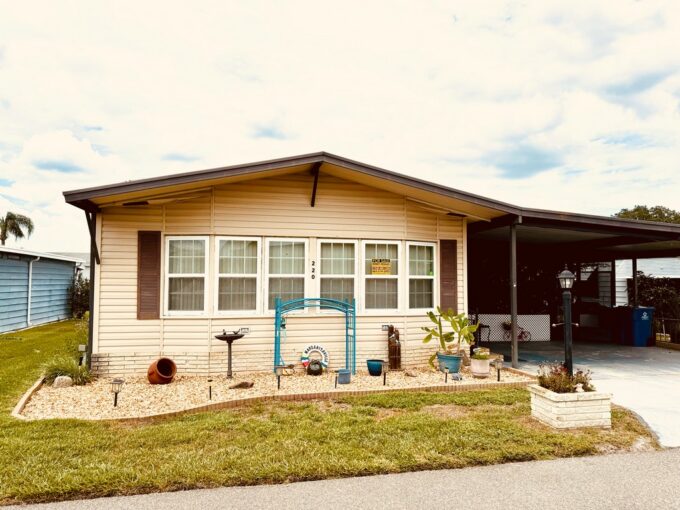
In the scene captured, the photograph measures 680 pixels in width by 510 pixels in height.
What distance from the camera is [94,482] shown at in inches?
134

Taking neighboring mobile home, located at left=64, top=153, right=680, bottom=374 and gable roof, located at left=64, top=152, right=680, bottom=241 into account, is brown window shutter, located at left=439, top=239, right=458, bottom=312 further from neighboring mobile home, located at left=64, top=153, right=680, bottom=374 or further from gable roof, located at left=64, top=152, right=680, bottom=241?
gable roof, located at left=64, top=152, right=680, bottom=241

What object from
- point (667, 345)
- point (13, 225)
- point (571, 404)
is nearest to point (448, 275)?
point (571, 404)

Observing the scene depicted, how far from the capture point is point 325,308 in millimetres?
8195

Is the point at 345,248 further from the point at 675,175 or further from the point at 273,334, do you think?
the point at 675,175

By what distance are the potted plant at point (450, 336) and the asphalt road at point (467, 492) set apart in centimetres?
397

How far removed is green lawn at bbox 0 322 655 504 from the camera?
352cm

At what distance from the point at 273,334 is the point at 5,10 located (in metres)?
6.65

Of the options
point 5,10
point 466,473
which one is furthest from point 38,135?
point 466,473

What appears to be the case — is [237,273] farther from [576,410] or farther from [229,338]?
[576,410]

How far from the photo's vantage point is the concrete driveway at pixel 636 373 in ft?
17.8

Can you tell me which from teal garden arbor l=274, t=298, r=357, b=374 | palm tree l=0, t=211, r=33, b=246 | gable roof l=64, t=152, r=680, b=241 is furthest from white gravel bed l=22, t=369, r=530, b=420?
palm tree l=0, t=211, r=33, b=246

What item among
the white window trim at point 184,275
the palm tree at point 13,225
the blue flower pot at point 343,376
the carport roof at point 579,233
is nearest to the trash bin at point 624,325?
the carport roof at point 579,233

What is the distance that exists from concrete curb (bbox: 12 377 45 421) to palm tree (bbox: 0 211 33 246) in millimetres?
30233

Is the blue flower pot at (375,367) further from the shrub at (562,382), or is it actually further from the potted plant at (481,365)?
the shrub at (562,382)
